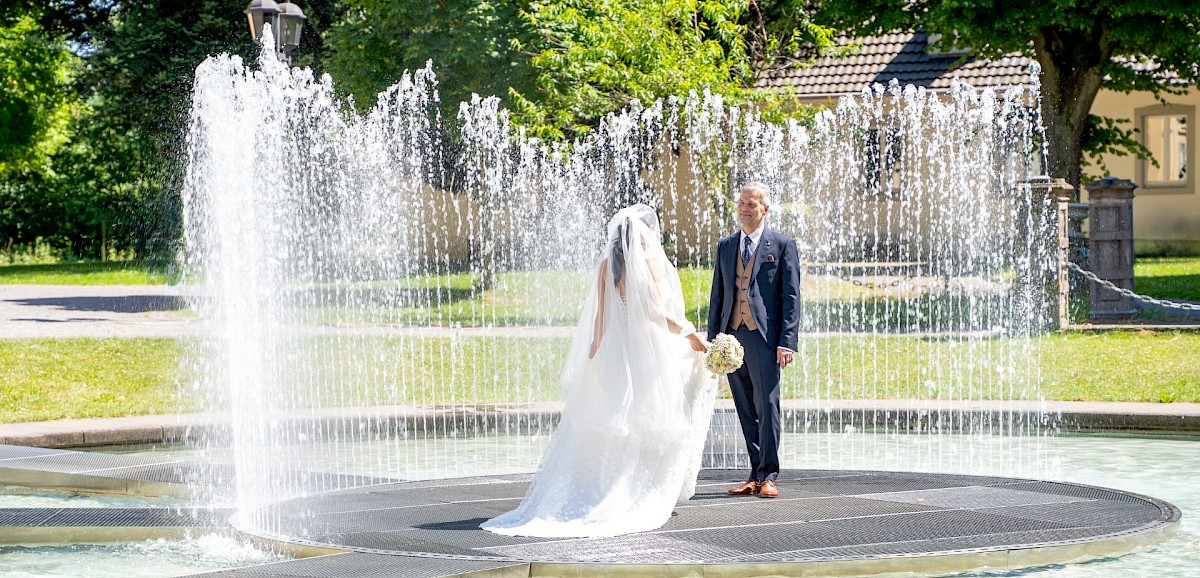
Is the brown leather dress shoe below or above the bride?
below

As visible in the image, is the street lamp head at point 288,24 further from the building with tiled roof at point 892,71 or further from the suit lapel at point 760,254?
the building with tiled roof at point 892,71

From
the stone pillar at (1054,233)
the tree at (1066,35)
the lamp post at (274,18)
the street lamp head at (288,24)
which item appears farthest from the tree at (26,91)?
the stone pillar at (1054,233)

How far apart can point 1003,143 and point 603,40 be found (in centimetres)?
1222

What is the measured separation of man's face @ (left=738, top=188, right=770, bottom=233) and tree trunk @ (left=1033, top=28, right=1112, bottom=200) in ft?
55.9

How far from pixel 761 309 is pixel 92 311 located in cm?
Result: 1834

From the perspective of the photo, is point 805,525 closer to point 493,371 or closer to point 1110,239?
point 493,371

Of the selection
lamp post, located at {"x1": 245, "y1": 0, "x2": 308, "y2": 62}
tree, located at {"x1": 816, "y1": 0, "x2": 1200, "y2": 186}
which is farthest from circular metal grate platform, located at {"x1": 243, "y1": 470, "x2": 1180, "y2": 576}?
tree, located at {"x1": 816, "y1": 0, "x2": 1200, "y2": 186}

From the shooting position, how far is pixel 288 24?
17.1m

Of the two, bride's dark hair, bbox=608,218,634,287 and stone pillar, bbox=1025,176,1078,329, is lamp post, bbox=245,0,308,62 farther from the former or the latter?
bride's dark hair, bbox=608,218,634,287

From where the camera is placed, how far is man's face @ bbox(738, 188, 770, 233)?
28.3 ft

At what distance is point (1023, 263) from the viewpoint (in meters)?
19.6

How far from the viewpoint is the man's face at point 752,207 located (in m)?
8.64

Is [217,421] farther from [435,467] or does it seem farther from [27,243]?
[27,243]

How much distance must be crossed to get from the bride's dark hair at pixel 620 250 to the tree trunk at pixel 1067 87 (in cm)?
1778
